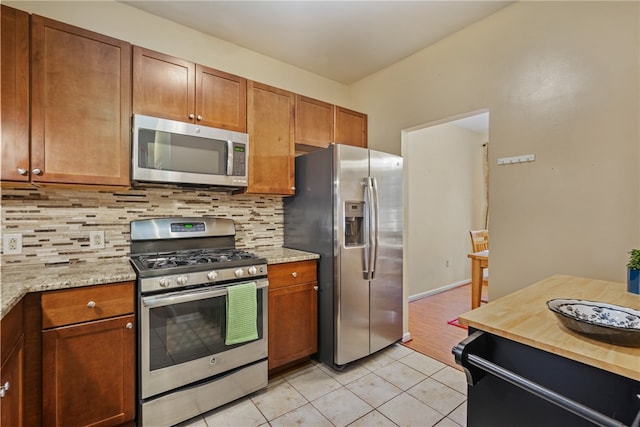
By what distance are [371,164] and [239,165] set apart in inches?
41.9

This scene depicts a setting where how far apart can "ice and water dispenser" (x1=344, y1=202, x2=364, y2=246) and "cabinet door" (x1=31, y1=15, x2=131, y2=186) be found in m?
1.54

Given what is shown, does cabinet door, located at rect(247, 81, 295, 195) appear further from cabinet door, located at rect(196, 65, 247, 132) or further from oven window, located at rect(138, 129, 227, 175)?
oven window, located at rect(138, 129, 227, 175)

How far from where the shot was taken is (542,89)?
1.95 metres

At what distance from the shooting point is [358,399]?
2008 mm

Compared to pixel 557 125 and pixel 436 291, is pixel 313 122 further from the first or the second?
pixel 436 291

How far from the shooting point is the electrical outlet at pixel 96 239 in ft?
6.46

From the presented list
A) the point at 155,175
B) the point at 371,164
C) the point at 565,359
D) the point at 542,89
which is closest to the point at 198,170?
the point at 155,175

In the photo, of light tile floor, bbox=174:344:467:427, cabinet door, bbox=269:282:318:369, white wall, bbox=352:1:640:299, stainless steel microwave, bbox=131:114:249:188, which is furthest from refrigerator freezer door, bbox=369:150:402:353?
stainless steel microwave, bbox=131:114:249:188

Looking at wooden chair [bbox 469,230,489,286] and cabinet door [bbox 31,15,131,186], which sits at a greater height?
cabinet door [bbox 31,15,131,186]

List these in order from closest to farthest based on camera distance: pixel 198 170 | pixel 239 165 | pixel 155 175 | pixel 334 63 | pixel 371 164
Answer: pixel 155 175 < pixel 198 170 < pixel 239 165 < pixel 371 164 < pixel 334 63

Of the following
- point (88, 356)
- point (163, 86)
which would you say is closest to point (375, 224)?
point (163, 86)

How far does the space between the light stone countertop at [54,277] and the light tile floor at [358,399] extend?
3.29 feet

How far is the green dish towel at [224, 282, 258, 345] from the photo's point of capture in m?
1.87

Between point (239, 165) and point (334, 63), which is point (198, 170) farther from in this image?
point (334, 63)
